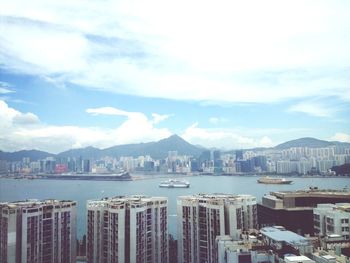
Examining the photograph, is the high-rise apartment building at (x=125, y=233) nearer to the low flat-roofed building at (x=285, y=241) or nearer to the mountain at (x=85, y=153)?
the low flat-roofed building at (x=285, y=241)

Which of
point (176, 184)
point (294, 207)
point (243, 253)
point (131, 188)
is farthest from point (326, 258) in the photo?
point (176, 184)

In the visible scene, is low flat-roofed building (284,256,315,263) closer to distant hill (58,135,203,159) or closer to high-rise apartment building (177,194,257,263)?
high-rise apartment building (177,194,257,263)

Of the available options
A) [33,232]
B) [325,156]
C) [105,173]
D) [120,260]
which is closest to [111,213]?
[120,260]

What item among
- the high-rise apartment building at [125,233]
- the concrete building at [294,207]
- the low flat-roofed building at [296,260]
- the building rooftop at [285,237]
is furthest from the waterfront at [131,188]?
the low flat-roofed building at [296,260]

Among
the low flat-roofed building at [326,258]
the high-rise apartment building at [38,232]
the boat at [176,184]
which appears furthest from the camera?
the boat at [176,184]

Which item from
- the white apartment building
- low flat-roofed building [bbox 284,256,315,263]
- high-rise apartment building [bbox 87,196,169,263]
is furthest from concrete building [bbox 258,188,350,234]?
low flat-roofed building [bbox 284,256,315,263]

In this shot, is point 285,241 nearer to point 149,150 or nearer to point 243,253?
point 243,253
